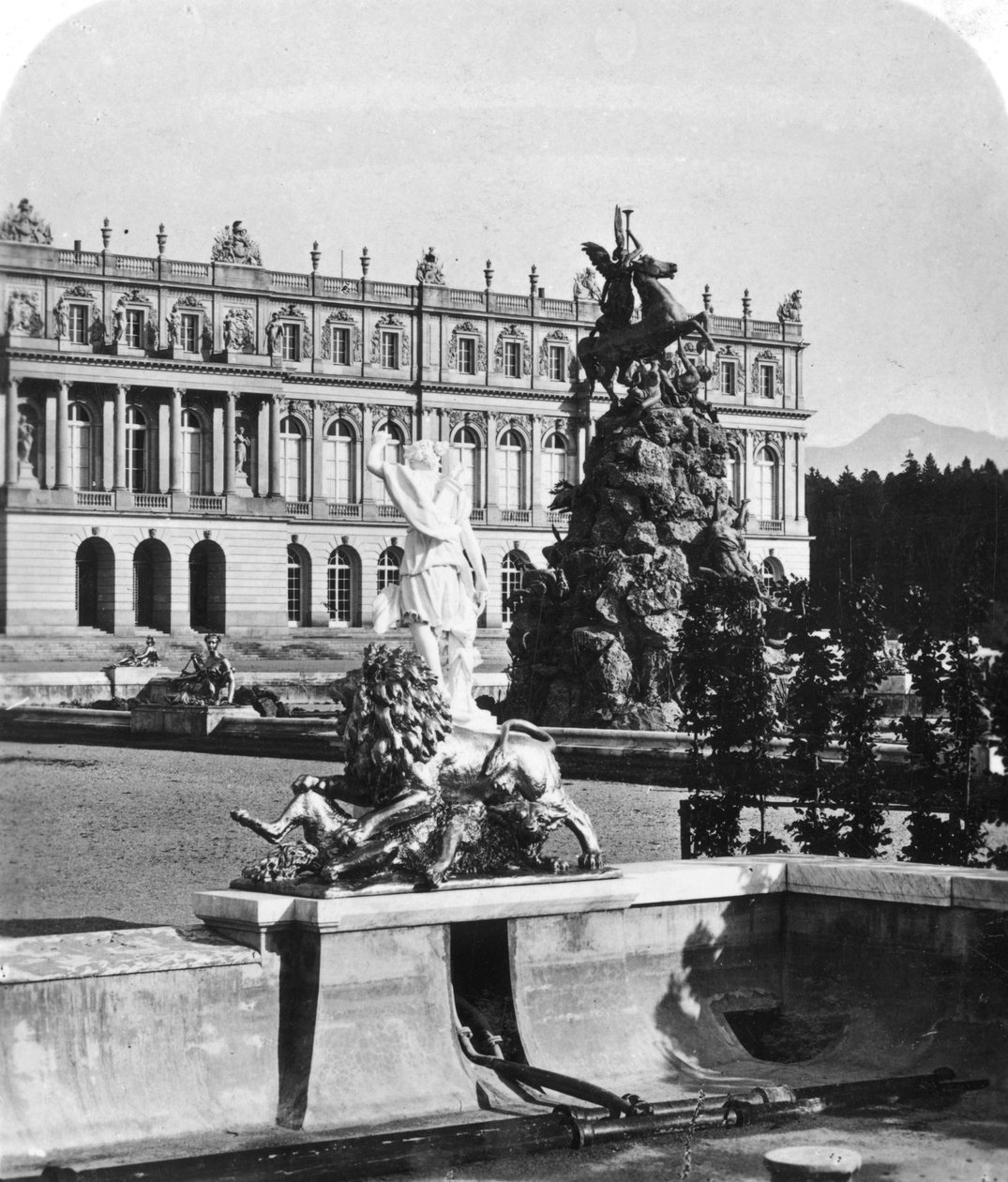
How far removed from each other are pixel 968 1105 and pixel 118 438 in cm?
6142

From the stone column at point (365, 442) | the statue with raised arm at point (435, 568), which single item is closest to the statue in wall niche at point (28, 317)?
the stone column at point (365, 442)

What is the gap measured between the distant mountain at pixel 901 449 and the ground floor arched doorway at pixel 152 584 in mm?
23966

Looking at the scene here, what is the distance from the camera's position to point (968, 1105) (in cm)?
650

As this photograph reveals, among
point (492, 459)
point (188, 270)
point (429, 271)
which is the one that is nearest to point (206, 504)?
point (188, 270)

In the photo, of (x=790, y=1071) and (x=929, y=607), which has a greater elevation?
(x=929, y=607)

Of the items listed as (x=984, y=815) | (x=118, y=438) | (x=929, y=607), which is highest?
(x=118, y=438)

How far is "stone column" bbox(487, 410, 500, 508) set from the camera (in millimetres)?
75500

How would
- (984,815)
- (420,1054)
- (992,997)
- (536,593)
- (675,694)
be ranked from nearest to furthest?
(420,1054) → (992,997) → (984,815) → (675,694) → (536,593)

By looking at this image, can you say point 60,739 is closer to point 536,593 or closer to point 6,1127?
point 536,593

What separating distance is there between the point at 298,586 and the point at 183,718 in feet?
150

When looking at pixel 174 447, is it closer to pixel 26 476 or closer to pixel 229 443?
pixel 229 443

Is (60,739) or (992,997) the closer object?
(992,997)

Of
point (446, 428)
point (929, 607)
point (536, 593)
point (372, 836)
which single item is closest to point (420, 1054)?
point (372, 836)

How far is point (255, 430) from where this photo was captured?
69250 mm
